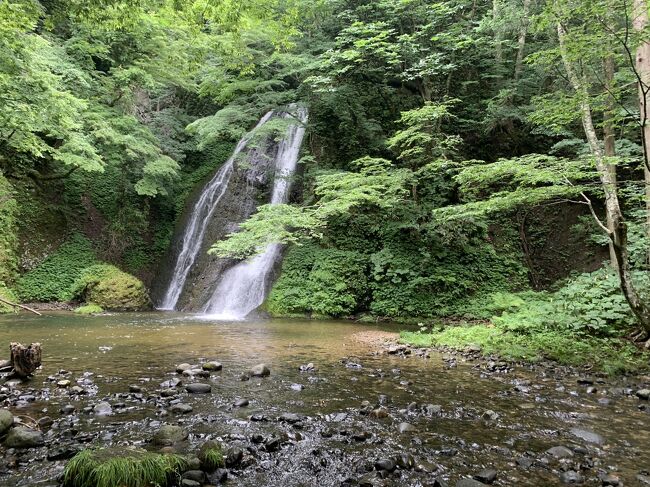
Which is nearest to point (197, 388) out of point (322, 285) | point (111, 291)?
point (322, 285)

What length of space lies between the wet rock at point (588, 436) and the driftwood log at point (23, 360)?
656 cm

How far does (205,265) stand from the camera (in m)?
16.8

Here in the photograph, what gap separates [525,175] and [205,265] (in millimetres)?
12850

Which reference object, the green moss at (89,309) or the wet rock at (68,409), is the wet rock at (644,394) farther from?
the green moss at (89,309)

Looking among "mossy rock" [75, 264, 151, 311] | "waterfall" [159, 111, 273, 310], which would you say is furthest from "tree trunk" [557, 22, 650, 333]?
"mossy rock" [75, 264, 151, 311]

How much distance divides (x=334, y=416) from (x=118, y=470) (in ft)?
7.34

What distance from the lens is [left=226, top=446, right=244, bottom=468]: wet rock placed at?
129 inches

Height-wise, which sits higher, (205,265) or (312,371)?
(205,265)

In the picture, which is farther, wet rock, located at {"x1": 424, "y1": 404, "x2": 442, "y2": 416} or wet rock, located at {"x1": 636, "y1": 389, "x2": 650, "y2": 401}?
wet rock, located at {"x1": 636, "y1": 389, "x2": 650, "y2": 401}

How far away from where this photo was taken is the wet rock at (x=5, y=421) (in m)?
3.52

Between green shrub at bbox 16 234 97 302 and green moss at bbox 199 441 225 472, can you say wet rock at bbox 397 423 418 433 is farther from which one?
green shrub at bbox 16 234 97 302

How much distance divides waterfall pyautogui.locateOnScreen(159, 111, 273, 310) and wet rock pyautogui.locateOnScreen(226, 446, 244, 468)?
44.3ft

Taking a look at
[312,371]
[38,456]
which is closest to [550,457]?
[312,371]

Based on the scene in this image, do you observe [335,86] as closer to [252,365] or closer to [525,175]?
[525,175]
